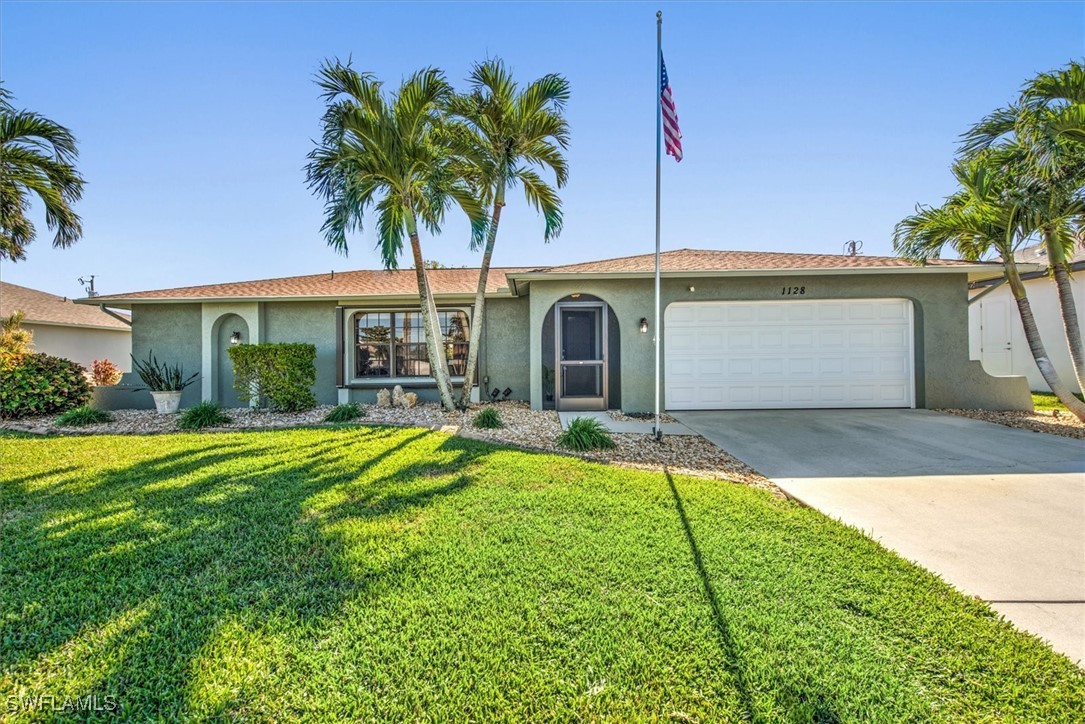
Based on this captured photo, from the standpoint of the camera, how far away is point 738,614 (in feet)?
8.23

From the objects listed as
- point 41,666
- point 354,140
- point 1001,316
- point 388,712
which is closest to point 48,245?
point 354,140

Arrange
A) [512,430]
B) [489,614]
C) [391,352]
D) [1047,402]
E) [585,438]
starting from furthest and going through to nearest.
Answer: [391,352] → [1047,402] → [512,430] → [585,438] → [489,614]

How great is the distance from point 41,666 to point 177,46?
388 inches

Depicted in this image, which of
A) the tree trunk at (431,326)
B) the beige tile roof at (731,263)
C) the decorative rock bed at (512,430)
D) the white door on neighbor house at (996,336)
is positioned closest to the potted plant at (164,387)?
the decorative rock bed at (512,430)

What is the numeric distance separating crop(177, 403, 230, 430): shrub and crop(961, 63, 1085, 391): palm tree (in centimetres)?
1445

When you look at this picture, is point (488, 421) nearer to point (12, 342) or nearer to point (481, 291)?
point (481, 291)

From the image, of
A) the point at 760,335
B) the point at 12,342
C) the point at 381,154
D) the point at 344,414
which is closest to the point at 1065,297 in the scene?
the point at 760,335

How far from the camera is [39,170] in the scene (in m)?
9.44

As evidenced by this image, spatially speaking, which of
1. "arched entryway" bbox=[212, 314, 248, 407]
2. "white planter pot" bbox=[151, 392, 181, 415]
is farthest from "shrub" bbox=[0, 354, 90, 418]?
"arched entryway" bbox=[212, 314, 248, 407]

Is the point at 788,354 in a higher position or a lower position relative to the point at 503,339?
lower

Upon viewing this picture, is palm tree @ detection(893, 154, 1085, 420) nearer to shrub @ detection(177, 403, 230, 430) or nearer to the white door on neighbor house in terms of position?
the white door on neighbor house

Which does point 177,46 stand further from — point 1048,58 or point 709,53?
point 1048,58

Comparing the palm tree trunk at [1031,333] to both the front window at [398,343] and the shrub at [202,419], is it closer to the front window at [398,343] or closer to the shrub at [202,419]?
the front window at [398,343]

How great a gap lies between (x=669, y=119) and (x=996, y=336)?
14965 mm
